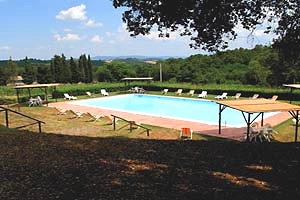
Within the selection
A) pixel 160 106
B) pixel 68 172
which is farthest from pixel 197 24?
pixel 160 106

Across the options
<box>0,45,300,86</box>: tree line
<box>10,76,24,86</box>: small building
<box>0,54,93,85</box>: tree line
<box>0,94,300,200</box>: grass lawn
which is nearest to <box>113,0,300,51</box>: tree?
<box>0,94,300,200</box>: grass lawn

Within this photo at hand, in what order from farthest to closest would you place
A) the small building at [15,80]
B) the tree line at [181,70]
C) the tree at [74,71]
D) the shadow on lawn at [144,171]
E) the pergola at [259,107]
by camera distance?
the small building at [15,80], the tree at [74,71], the tree line at [181,70], the pergola at [259,107], the shadow on lawn at [144,171]

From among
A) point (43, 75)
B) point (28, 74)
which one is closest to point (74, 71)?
point (43, 75)

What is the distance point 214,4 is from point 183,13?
71cm

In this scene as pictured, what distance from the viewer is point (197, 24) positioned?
7730 millimetres

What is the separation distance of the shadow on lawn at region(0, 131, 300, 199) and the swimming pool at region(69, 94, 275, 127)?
32.8ft

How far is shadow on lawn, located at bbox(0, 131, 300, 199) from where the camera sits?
4.48 metres

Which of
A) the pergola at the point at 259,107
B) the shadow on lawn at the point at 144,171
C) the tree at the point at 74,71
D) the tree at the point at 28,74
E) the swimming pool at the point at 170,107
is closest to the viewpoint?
the shadow on lawn at the point at 144,171

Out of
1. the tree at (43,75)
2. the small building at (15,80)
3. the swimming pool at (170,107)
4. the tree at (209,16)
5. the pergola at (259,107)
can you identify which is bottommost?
the swimming pool at (170,107)

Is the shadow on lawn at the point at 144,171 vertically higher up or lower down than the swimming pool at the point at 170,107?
higher up

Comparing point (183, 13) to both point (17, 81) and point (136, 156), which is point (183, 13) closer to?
point (136, 156)

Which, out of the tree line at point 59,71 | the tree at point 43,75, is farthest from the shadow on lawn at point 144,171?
the tree at point 43,75

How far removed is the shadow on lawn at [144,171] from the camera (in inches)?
177

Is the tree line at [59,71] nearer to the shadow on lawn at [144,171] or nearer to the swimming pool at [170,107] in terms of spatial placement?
the swimming pool at [170,107]
